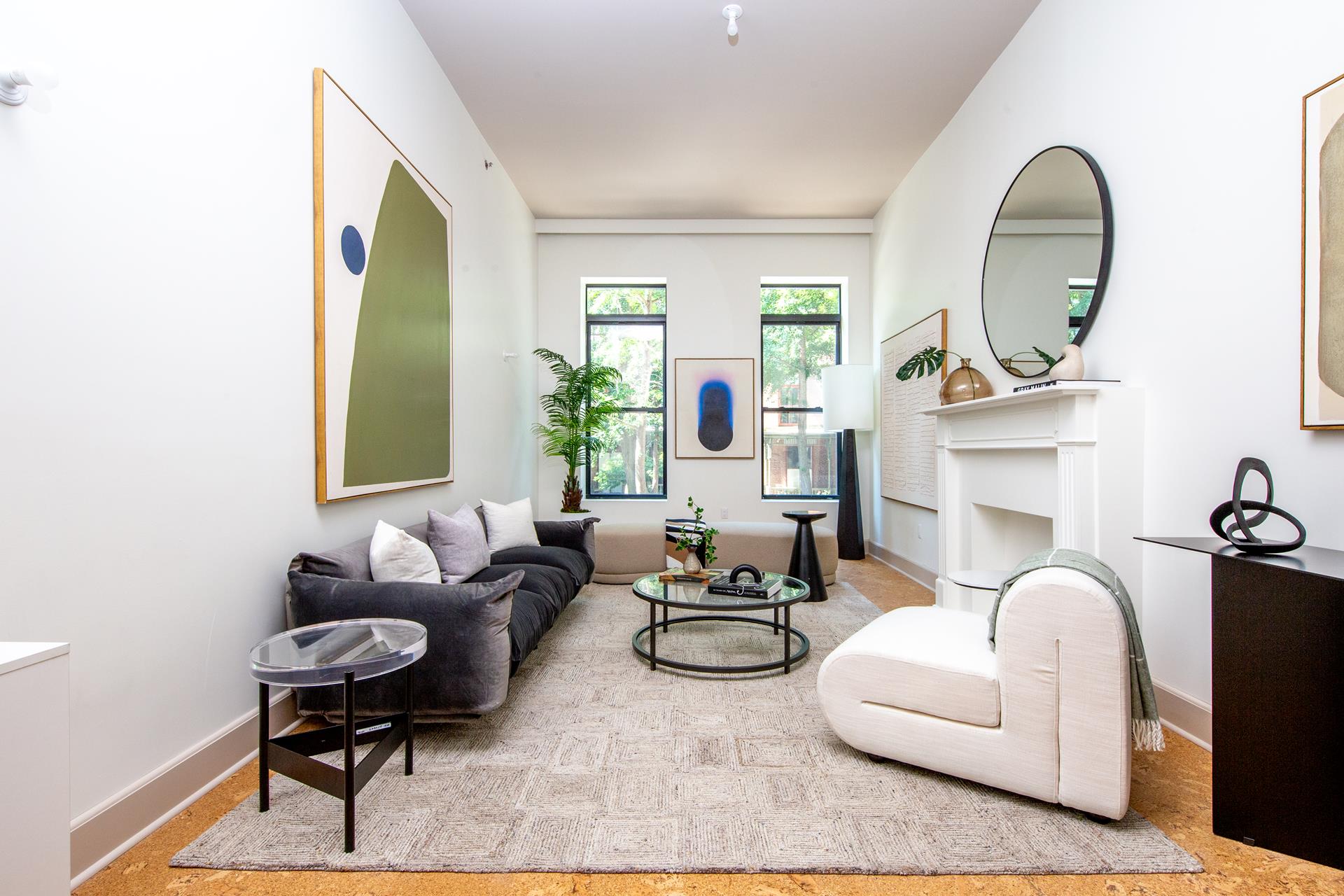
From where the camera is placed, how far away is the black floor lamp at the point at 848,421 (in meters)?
5.84

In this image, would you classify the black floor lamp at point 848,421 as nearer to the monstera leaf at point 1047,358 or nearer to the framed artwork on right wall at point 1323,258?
the monstera leaf at point 1047,358

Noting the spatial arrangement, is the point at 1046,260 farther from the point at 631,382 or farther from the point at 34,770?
the point at 631,382

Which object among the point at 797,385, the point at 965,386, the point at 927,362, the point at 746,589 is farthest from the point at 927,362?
the point at 746,589

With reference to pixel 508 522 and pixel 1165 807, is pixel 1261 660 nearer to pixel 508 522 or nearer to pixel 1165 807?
pixel 1165 807

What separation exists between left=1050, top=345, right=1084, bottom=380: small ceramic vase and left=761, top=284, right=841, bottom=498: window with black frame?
12.4ft

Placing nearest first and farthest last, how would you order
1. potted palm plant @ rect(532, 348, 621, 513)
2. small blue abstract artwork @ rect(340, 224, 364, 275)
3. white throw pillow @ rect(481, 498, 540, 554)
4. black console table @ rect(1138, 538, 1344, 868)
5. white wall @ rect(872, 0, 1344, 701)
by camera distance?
1. black console table @ rect(1138, 538, 1344, 868)
2. white wall @ rect(872, 0, 1344, 701)
3. small blue abstract artwork @ rect(340, 224, 364, 275)
4. white throw pillow @ rect(481, 498, 540, 554)
5. potted palm plant @ rect(532, 348, 621, 513)

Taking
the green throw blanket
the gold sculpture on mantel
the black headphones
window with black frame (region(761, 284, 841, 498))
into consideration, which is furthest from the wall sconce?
window with black frame (region(761, 284, 841, 498))

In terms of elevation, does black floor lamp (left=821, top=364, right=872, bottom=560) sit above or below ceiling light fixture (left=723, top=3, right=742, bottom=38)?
below

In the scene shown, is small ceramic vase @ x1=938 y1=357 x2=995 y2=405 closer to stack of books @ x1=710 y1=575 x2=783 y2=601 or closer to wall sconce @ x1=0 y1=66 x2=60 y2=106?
stack of books @ x1=710 y1=575 x2=783 y2=601

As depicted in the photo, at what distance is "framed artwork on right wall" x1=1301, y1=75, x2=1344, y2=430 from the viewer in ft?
5.73

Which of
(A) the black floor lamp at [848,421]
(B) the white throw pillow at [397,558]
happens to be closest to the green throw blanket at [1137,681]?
(B) the white throw pillow at [397,558]

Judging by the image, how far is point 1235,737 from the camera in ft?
5.25

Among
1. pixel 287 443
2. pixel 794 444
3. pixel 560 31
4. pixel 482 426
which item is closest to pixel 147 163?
pixel 287 443

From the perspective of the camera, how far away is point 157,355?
5.80ft
